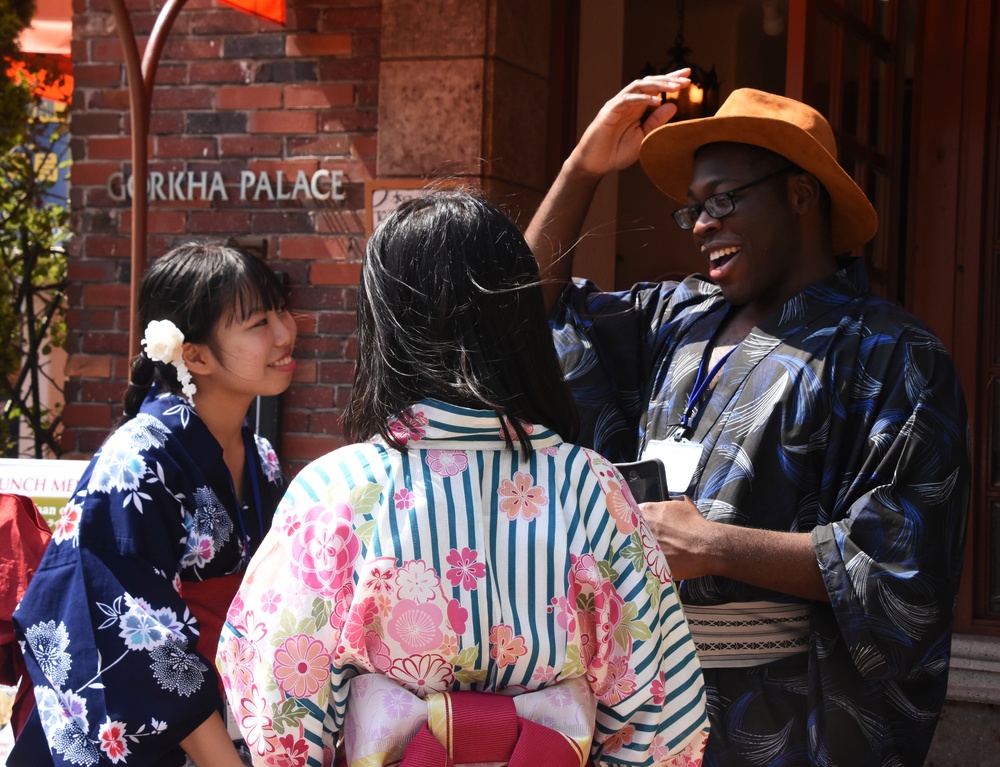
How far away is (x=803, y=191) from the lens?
95.9 inches

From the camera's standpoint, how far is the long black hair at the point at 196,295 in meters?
2.30

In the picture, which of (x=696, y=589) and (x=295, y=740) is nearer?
(x=295, y=740)

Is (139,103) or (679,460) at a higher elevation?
(139,103)

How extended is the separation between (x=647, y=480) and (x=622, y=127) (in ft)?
2.89

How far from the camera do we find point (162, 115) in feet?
13.9

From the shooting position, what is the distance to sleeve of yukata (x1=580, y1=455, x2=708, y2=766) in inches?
59.5

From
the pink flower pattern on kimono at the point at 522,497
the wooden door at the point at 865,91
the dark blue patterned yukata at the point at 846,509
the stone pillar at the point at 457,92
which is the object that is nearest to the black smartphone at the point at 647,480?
the dark blue patterned yukata at the point at 846,509

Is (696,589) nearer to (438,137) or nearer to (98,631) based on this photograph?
(98,631)

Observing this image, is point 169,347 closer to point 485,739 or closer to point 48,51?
point 485,739

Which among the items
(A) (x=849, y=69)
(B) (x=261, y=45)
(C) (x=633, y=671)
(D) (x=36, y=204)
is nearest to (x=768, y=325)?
(C) (x=633, y=671)

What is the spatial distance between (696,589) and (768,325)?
0.56m

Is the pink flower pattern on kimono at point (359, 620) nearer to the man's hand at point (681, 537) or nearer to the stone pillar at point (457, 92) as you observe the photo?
the man's hand at point (681, 537)

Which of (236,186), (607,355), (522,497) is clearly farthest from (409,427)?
(236,186)

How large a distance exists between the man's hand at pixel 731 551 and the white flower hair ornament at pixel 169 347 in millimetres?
905
